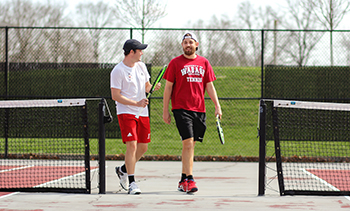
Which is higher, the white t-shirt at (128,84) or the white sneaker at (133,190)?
the white t-shirt at (128,84)

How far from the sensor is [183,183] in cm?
590

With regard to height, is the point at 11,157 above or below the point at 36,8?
below

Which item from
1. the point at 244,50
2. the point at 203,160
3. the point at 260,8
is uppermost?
the point at 260,8

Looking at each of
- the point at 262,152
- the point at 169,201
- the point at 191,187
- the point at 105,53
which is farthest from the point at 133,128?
the point at 105,53

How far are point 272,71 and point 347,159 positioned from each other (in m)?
2.66

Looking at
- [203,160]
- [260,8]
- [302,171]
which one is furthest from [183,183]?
[260,8]

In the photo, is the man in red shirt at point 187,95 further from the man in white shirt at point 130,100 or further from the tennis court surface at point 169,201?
the tennis court surface at point 169,201

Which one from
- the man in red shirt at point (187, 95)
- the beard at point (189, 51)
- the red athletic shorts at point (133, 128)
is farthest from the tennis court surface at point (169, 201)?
the beard at point (189, 51)

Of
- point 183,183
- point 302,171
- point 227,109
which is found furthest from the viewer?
point 227,109

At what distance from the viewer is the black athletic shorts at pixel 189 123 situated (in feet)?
19.4

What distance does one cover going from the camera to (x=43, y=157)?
36.5 ft

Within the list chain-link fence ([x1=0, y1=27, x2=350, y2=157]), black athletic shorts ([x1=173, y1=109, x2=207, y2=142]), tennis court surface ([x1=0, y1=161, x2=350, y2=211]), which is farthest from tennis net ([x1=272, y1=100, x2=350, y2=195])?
chain-link fence ([x1=0, y1=27, x2=350, y2=157])

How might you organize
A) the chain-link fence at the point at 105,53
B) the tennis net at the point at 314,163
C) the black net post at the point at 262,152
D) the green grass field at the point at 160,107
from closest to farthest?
1. the black net post at the point at 262,152
2. the tennis net at the point at 314,163
3. the chain-link fence at the point at 105,53
4. the green grass field at the point at 160,107

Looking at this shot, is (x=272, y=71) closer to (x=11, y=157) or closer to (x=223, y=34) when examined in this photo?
(x=223, y=34)
